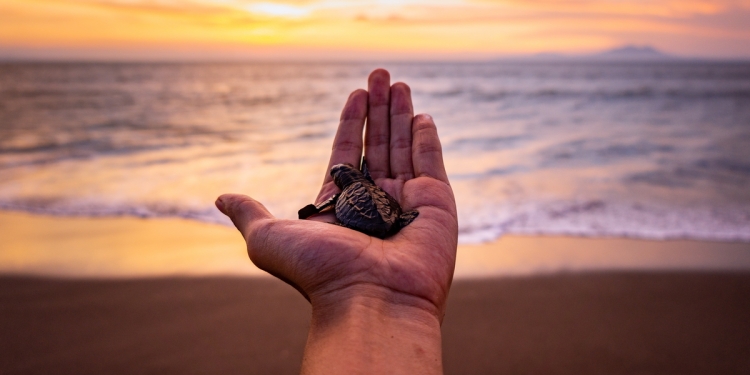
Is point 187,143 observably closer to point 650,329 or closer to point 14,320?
point 14,320

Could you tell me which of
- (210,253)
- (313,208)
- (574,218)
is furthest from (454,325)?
(574,218)

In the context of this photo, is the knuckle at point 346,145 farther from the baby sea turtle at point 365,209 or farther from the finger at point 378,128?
the baby sea turtle at point 365,209

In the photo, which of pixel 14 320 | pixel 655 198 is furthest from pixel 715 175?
pixel 14 320

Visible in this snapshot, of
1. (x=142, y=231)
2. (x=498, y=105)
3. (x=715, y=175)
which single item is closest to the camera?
(x=142, y=231)

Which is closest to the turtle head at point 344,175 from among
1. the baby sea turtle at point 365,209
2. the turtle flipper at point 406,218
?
the baby sea turtle at point 365,209

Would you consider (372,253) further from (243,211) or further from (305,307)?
(305,307)
